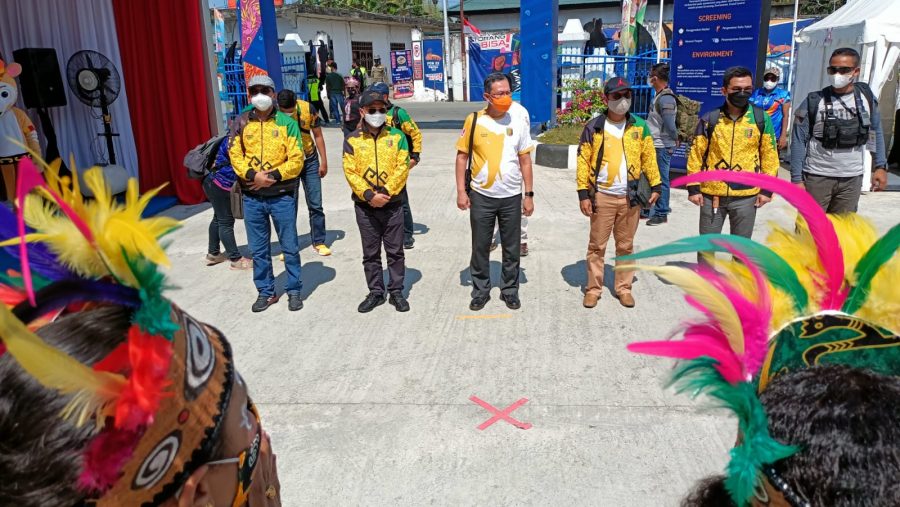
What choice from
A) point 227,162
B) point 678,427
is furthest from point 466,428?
point 227,162

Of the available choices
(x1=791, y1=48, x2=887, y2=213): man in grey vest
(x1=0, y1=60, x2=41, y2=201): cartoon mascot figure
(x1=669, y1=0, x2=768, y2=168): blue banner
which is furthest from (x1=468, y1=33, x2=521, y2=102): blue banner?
(x1=791, y1=48, x2=887, y2=213): man in grey vest

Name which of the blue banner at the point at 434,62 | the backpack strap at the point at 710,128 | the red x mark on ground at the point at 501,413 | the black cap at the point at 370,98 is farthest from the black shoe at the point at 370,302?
the blue banner at the point at 434,62

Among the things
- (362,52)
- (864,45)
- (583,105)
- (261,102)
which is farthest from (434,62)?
(261,102)

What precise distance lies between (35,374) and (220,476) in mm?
478

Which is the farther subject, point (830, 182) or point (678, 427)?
point (830, 182)

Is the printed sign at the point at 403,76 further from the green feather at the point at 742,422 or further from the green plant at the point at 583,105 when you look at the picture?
the green feather at the point at 742,422

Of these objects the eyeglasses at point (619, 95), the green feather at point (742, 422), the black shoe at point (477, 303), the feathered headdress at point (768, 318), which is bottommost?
the black shoe at point (477, 303)

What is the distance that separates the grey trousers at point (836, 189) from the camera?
511 centimetres

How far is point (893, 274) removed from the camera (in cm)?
129

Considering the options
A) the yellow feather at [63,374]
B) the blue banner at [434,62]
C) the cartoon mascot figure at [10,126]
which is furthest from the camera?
the blue banner at [434,62]

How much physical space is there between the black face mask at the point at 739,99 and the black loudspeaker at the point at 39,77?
7833 mm

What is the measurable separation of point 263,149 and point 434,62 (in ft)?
85.5

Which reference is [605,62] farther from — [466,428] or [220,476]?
[220,476]

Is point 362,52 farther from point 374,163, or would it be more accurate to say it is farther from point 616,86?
point 616,86
